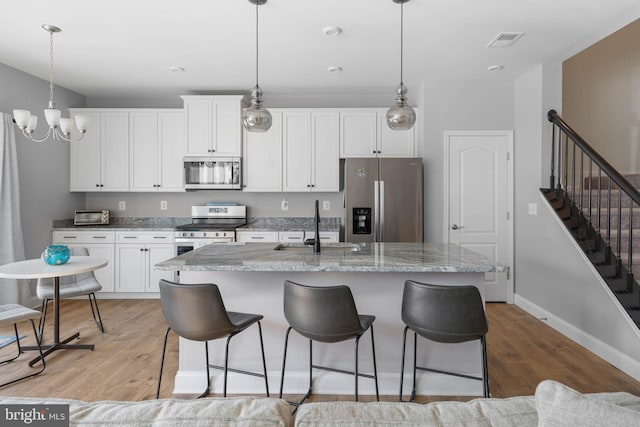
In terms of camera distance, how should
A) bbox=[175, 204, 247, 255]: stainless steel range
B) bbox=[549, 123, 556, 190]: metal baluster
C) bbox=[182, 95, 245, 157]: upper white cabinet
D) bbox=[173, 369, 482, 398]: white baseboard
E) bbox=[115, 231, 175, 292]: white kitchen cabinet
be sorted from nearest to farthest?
bbox=[173, 369, 482, 398]: white baseboard, bbox=[549, 123, 556, 190]: metal baluster, bbox=[175, 204, 247, 255]: stainless steel range, bbox=[115, 231, 175, 292]: white kitchen cabinet, bbox=[182, 95, 245, 157]: upper white cabinet

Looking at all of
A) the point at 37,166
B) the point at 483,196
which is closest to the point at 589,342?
the point at 483,196

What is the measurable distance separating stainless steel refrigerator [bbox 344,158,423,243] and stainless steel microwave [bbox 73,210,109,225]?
330 cm

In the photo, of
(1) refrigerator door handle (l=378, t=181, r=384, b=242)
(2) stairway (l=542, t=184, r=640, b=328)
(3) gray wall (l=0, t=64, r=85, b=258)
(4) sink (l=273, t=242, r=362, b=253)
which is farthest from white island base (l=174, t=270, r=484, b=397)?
(3) gray wall (l=0, t=64, r=85, b=258)

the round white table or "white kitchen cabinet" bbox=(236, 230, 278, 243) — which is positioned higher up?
"white kitchen cabinet" bbox=(236, 230, 278, 243)

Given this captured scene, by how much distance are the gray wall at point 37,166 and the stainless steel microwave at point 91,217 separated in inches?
8.1

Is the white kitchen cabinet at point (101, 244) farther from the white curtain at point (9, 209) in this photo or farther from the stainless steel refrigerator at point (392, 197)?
the stainless steel refrigerator at point (392, 197)

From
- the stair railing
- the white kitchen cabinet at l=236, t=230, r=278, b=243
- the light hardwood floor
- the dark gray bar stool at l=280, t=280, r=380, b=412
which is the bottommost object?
the light hardwood floor

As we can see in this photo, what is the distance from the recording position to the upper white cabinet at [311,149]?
196 inches

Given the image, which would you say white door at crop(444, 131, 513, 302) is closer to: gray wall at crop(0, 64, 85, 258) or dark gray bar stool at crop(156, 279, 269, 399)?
dark gray bar stool at crop(156, 279, 269, 399)

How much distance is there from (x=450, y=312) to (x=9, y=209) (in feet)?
14.6

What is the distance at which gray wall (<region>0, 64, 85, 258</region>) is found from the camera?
166 inches

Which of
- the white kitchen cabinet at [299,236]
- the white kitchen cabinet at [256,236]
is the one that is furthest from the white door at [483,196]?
the white kitchen cabinet at [256,236]

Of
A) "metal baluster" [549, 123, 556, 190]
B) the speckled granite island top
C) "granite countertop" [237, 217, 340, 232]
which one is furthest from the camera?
"granite countertop" [237, 217, 340, 232]

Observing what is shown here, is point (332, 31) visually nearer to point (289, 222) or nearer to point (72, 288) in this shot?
point (289, 222)
